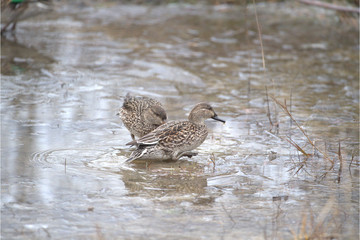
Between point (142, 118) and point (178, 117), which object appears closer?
point (142, 118)

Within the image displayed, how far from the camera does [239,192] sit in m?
5.82

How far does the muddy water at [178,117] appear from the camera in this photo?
16.5 ft

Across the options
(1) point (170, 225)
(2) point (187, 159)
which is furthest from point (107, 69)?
(1) point (170, 225)

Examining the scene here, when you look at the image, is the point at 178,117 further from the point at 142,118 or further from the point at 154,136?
the point at 154,136

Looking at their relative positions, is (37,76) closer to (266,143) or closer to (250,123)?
(250,123)

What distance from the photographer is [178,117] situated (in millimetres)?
8828

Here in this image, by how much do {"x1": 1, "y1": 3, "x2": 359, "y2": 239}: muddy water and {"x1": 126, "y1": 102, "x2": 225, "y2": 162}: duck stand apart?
144 mm

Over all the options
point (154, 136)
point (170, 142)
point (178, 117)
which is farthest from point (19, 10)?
point (170, 142)

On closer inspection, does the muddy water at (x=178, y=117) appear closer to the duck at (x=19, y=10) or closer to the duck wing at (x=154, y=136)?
the duck wing at (x=154, y=136)

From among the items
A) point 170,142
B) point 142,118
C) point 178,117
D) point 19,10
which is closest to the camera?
point 170,142

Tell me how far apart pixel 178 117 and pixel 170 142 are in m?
1.92

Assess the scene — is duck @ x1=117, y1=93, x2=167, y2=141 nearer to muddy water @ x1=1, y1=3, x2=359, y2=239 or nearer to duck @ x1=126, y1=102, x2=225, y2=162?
muddy water @ x1=1, y1=3, x2=359, y2=239

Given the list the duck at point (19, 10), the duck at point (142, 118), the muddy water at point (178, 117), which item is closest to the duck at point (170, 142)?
the muddy water at point (178, 117)

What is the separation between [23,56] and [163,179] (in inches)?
263
